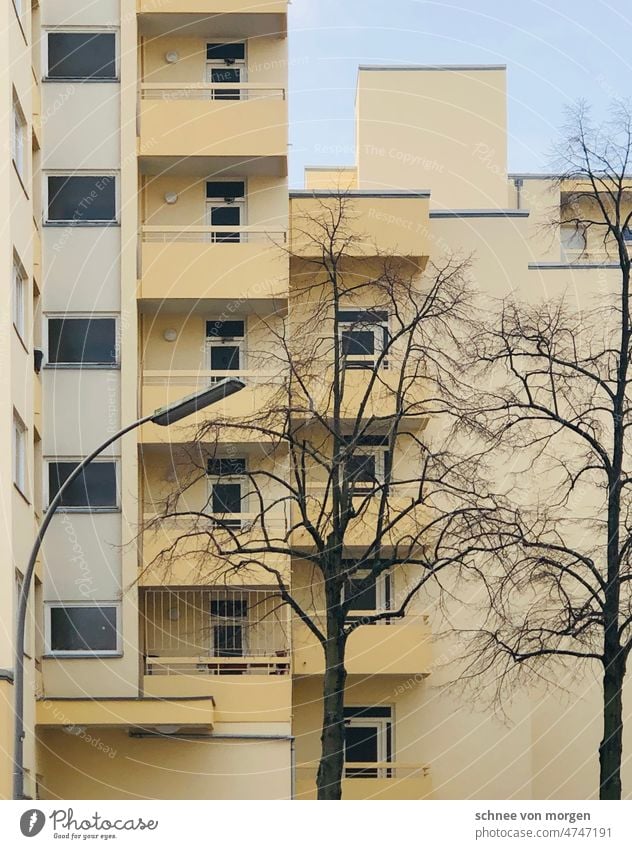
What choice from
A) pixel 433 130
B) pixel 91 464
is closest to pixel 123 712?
pixel 91 464

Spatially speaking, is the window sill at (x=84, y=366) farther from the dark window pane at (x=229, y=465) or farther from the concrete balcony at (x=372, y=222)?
the concrete balcony at (x=372, y=222)

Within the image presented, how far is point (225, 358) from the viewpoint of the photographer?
38.1m

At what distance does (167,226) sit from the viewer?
37.6 metres

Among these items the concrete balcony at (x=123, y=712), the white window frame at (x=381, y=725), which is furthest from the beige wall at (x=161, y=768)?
the white window frame at (x=381, y=725)

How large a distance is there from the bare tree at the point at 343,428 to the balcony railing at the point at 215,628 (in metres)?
0.62

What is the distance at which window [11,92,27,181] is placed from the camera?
3178 cm

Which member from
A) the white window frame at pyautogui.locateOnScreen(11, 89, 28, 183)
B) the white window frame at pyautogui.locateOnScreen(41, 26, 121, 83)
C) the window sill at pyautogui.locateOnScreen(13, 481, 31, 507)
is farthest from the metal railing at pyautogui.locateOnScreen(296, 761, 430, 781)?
the white window frame at pyautogui.locateOnScreen(41, 26, 121, 83)

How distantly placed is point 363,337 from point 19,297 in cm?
830

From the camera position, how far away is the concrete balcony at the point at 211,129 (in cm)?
3716

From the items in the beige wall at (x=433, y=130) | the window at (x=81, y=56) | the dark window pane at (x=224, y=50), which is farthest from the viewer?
the beige wall at (x=433, y=130)

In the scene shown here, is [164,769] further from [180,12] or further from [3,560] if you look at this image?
[180,12]

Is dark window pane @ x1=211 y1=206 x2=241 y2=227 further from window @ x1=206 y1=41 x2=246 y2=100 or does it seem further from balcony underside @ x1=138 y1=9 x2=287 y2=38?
balcony underside @ x1=138 y1=9 x2=287 y2=38
